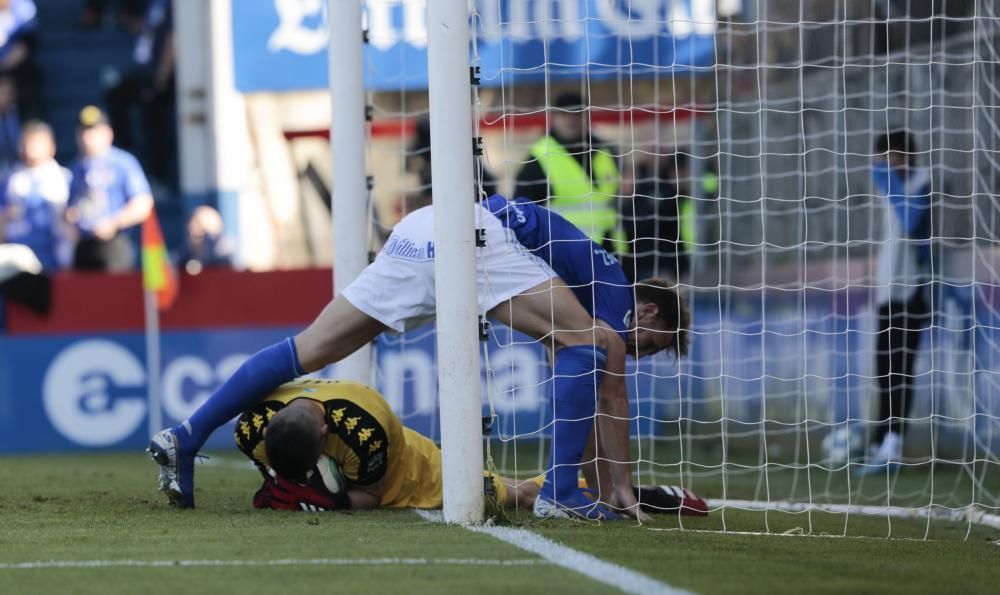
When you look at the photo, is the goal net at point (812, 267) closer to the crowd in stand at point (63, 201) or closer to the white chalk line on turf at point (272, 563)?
the white chalk line on turf at point (272, 563)

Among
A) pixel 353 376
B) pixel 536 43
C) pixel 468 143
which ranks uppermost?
pixel 536 43

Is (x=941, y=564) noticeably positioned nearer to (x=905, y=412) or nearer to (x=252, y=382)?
(x=252, y=382)

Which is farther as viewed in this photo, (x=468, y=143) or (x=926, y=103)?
(x=926, y=103)

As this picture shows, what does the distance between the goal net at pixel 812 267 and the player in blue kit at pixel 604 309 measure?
0.71 meters

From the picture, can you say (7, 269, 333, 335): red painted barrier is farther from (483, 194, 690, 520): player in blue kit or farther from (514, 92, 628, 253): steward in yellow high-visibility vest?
(483, 194, 690, 520): player in blue kit

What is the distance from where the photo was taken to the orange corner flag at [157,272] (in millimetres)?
10117

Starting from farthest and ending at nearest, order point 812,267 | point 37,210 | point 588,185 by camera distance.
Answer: point 37,210 → point 812,267 → point 588,185

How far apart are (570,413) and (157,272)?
5.46 m

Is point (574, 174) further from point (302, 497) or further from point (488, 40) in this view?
point (302, 497)

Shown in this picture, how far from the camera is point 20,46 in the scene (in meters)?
15.2

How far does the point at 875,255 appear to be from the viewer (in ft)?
30.5

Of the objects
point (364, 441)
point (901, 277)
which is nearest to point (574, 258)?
point (364, 441)

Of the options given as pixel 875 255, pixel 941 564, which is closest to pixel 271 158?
pixel 875 255

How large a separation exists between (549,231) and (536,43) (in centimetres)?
795
